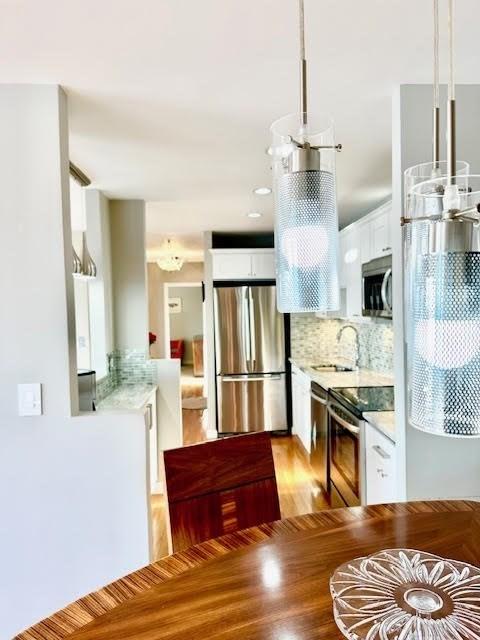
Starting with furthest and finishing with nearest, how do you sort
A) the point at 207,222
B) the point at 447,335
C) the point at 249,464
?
the point at 207,222, the point at 249,464, the point at 447,335

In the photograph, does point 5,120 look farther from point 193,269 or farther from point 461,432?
point 193,269

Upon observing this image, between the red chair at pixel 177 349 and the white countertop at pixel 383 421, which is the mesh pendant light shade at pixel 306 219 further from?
the red chair at pixel 177 349

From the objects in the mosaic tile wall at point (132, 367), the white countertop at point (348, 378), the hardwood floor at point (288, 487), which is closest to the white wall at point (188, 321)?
the hardwood floor at point (288, 487)

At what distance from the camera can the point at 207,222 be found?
443 centimetres

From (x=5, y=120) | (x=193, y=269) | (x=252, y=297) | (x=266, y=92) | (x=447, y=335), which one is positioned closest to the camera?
(x=447, y=335)

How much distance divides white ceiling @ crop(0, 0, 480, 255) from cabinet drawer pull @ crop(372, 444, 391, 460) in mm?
1678

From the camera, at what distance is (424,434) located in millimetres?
1768

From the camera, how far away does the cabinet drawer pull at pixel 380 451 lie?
210 cm

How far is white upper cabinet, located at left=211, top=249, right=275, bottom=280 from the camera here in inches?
190

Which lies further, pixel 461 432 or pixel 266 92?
pixel 266 92

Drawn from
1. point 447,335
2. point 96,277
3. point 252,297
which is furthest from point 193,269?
point 447,335

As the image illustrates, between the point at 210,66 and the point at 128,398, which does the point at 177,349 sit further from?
the point at 210,66

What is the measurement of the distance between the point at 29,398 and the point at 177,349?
968 cm

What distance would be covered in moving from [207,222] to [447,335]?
3.91 m
